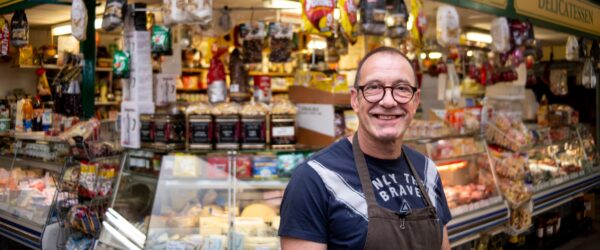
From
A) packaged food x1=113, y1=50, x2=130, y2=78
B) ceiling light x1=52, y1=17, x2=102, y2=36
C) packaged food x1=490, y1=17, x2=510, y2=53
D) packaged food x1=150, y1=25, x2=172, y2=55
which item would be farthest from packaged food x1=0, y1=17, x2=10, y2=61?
packaged food x1=490, y1=17, x2=510, y2=53

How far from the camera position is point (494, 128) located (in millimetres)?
6211

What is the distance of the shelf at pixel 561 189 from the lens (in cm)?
638

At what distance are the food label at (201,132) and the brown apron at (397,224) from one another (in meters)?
2.03

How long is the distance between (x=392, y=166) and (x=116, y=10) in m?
2.79

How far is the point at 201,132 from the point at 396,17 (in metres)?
2.00

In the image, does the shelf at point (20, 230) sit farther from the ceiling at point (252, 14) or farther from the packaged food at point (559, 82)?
the packaged food at point (559, 82)

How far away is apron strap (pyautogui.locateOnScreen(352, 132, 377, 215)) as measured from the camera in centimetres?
186

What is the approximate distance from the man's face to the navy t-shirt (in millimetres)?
115

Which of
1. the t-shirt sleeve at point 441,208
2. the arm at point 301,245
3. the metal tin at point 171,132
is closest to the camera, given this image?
the arm at point 301,245

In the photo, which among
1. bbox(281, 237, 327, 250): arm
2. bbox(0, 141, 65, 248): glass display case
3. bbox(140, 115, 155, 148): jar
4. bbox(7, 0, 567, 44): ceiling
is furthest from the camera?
bbox(7, 0, 567, 44): ceiling

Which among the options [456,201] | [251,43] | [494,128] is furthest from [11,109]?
[494,128]

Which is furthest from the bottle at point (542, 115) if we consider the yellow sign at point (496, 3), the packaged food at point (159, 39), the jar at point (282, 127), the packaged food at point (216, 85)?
the packaged food at point (159, 39)

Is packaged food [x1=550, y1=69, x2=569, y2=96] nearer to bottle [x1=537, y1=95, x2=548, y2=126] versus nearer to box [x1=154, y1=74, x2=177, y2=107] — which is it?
bottle [x1=537, y1=95, x2=548, y2=126]

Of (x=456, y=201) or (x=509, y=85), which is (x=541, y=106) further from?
(x=456, y=201)
